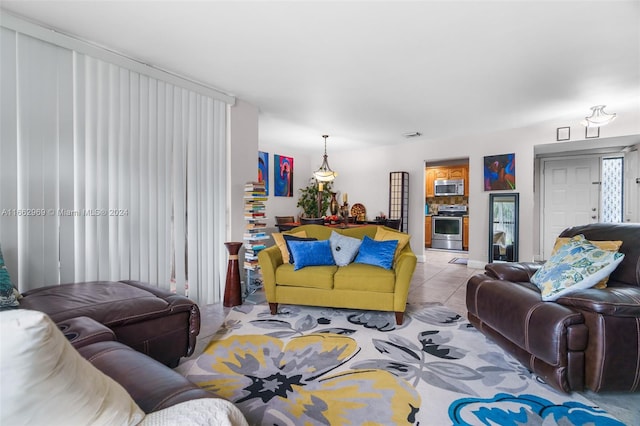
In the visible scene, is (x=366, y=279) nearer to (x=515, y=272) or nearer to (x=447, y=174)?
(x=515, y=272)

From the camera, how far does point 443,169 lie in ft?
28.2

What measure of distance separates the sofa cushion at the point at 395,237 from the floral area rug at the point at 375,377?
2.53 ft

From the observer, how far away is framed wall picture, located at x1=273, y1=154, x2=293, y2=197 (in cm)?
679

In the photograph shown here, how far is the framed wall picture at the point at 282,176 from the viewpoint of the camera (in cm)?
679

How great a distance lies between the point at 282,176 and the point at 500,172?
4353 millimetres

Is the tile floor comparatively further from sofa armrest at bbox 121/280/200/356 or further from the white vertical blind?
the white vertical blind

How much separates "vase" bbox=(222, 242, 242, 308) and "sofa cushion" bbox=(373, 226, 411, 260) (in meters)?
1.65

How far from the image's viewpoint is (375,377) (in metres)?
1.99

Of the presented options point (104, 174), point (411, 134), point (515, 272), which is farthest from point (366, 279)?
point (411, 134)

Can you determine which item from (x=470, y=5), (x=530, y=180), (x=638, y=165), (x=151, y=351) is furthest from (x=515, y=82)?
(x=151, y=351)

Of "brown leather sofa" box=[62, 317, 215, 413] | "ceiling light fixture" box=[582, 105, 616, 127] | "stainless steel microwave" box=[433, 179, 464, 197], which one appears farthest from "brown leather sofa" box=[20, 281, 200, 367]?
"stainless steel microwave" box=[433, 179, 464, 197]

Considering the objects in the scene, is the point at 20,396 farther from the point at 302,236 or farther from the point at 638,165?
the point at 638,165

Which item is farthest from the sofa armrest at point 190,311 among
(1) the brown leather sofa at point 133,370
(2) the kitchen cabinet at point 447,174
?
(2) the kitchen cabinet at point 447,174

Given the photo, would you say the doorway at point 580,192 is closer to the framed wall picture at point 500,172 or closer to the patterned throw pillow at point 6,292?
the framed wall picture at point 500,172
